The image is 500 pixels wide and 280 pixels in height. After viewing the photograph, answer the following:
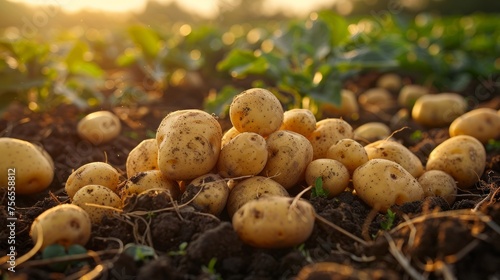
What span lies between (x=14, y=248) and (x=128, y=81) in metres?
5.06

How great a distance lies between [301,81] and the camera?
4562mm

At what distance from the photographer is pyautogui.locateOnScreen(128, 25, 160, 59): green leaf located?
5881 millimetres

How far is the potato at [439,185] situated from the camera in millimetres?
2701

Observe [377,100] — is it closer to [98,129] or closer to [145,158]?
[98,129]

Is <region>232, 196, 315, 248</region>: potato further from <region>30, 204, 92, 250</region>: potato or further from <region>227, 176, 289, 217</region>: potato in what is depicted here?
<region>30, 204, 92, 250</region>: potato

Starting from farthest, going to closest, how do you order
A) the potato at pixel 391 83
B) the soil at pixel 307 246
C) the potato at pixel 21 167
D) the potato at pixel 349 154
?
the potato at pixel 391 83 → the potato at pixel 21 167 → the potato at pixel 349 154 → the soil at pixel 307 246

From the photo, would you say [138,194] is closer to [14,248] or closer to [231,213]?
[231,213]

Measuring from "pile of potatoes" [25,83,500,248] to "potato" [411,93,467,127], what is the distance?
1.89m

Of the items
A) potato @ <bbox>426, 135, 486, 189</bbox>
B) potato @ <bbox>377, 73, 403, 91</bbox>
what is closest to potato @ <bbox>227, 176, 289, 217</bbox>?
potato @ <bbox>426, 135, 486, 189</bbox>

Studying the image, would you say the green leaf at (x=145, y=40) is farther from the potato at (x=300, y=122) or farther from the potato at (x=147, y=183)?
the potato at (x=147, y=183)

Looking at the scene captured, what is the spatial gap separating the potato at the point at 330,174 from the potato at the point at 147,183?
0.68 metres

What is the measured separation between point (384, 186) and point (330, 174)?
27 centimetres

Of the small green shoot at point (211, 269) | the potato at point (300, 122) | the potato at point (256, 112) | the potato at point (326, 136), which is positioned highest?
the potato at point (256, 112)

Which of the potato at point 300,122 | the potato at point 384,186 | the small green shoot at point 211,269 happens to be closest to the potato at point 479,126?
the potato at point 384,186
